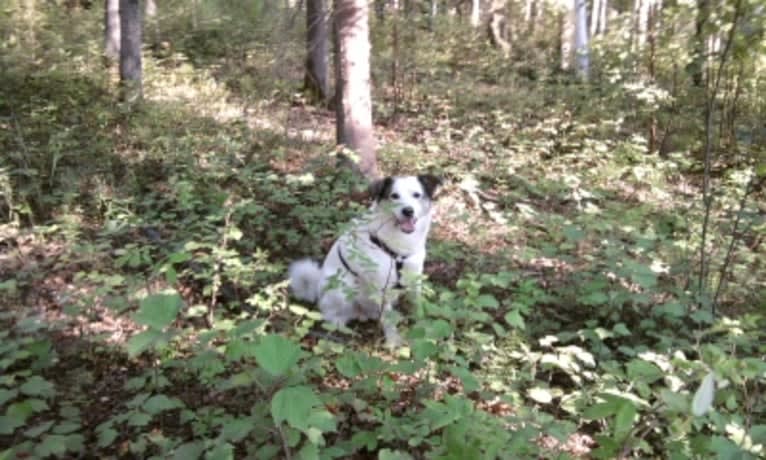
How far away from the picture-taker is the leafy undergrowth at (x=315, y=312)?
225 centimetres

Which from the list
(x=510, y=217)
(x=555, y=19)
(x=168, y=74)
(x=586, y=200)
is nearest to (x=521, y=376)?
(x=510, y=217)

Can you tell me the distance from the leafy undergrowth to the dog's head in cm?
44

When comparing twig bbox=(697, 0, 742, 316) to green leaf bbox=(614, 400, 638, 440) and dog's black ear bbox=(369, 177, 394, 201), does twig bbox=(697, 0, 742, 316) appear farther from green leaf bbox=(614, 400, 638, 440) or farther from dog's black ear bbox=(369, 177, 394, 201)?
green leaf bbox=(614, 400, 638, 440)

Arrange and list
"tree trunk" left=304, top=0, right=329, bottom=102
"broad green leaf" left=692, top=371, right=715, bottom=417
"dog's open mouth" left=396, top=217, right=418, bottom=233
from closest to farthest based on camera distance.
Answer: "broad green leaf" left=692, top=371, right=715, bottom=417, "dog's open mouth" left=396, top=217, right=418, bottom=233, "tree trunk" left=304, top=0, right=329, bottom=102

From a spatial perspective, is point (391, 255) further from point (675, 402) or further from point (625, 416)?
point (675, 402)

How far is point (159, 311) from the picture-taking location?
6.27 feet

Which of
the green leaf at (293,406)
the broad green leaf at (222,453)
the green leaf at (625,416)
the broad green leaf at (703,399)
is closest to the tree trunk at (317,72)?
the broad green leaf at (222,453)

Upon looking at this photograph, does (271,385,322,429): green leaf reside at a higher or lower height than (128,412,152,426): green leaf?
higher

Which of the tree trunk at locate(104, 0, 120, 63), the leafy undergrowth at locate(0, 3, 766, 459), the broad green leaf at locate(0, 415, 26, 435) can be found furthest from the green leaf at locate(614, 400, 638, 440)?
the tree trunk at locate(104, 0, 120, 63)

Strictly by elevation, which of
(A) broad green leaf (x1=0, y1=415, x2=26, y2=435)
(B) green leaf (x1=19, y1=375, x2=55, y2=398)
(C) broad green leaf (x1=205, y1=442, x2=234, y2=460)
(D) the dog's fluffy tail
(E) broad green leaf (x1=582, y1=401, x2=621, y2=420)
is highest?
(E) broad green leaf (x1=582, y1=401, x2=621, y2=420)

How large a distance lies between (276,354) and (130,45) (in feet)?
29.4

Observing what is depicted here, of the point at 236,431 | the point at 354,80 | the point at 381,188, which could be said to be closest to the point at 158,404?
the point at 236,431

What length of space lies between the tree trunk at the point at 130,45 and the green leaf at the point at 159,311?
797 cm

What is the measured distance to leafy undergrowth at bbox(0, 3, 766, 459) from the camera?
225 centimetres
